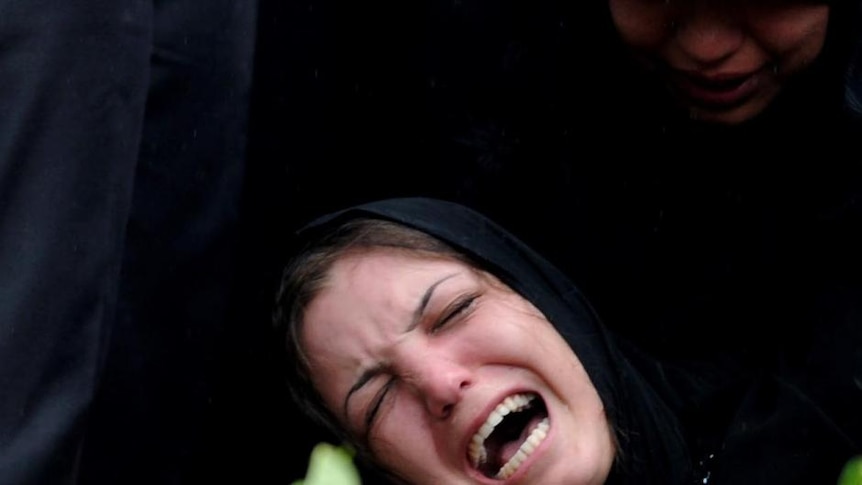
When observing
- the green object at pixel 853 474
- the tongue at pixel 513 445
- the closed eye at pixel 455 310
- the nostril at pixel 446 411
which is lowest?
the tongue at pixel 513 445

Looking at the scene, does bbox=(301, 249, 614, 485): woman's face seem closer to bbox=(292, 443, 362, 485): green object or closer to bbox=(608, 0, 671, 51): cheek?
bbox=(292, 443, 362, 485): green object

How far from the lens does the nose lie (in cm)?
175

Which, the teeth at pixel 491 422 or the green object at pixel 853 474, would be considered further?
the teeth at pixel 491 422

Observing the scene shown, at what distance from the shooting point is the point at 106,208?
1.34 m

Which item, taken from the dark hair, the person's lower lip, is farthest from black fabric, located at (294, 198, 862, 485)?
the person's lower lip

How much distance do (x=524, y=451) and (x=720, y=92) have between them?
488mm

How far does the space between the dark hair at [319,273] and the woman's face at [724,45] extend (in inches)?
13.2

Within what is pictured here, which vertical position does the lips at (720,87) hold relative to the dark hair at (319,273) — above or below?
above

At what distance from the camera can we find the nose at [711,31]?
175cm

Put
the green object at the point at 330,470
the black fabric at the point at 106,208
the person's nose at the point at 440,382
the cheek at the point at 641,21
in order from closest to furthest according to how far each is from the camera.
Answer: the black fabric at the point at 106,208 → the green object at the point at 330,470 → the person's nose at the point at 440,382 → the cheek at the point at 641,21

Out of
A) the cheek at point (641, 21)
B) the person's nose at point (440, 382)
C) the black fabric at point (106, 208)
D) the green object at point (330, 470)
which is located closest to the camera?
the black fabric at point (106, 208)

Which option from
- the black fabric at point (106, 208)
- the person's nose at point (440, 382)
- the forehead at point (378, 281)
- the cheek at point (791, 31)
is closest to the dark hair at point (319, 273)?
the forehead at point (378, 281)

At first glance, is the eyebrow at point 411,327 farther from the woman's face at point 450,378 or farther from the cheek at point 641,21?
the cheek at point 641,21

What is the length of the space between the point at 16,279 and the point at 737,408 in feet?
3.27
